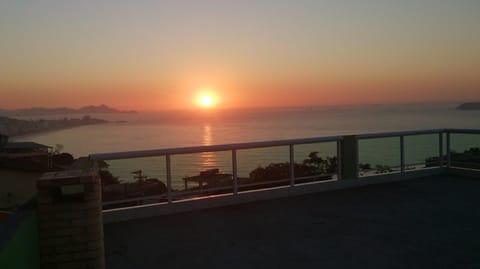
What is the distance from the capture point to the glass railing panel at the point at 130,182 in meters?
6.27

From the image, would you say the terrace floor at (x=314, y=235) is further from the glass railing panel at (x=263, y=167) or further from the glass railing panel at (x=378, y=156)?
the glass railing panel at (x=378, y=156)

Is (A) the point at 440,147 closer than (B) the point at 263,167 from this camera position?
No

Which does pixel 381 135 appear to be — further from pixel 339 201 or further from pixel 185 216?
pixel 185 216

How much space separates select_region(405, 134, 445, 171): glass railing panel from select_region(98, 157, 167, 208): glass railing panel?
5411 mm

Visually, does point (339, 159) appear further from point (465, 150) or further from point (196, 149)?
point (465, 150)

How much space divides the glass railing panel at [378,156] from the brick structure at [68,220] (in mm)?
6229

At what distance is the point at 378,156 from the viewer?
8.66 metres

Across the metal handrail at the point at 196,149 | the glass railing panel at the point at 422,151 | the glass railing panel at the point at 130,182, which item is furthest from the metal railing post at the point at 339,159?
the glass railing panel at the point at 130,182

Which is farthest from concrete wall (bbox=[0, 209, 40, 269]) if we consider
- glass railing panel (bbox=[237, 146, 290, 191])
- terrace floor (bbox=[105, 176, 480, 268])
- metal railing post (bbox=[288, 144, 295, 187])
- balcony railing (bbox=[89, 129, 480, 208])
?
metal railing post (bbox=[288, 144, 295, 187])

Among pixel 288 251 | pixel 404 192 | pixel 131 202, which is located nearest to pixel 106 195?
pixel 131 202

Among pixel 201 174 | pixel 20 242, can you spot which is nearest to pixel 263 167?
pixel 201 174

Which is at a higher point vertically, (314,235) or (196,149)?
(196,149)

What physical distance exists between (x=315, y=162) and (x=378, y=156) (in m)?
1.46

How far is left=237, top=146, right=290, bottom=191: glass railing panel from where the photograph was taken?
24.5 feet
